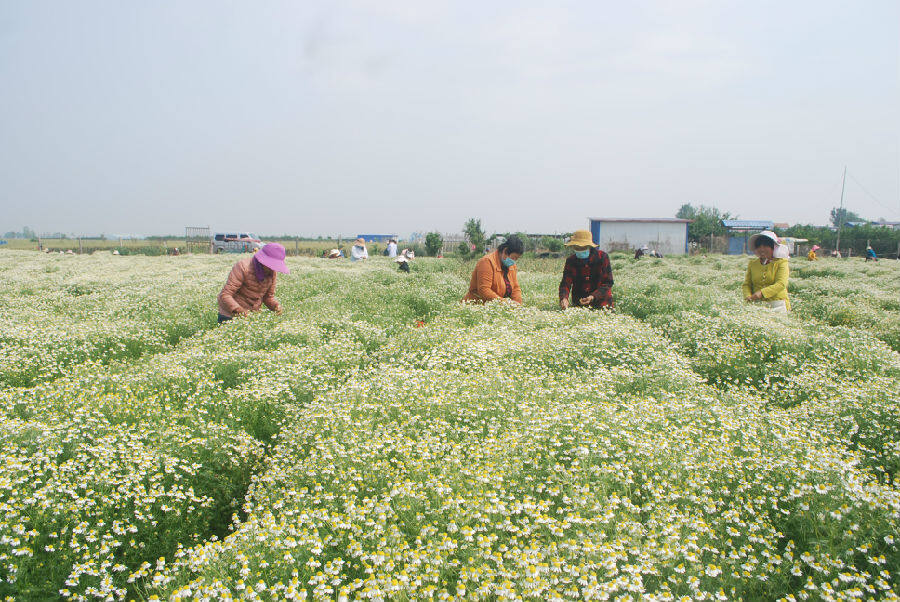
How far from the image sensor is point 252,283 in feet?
30.3

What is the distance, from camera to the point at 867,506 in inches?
125

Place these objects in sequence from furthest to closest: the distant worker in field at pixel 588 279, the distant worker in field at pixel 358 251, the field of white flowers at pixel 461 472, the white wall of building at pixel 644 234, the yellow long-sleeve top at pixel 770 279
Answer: the white wall of building at pixel 644 234 < the distant worker in field at pixel 358 251 < the distant worker in field at pixel 588 279 < the yellow long-sleeve top at pixel 770 279 < the field of white flowers at pixel 461 472

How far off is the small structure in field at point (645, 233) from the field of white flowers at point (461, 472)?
53.5m

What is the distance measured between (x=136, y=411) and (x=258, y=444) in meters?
1.28

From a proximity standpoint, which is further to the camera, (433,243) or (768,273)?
(433,243)

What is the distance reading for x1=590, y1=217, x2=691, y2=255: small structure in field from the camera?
192 feet

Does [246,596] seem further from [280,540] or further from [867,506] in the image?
[867,506]

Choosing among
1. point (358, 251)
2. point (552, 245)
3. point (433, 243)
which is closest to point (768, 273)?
point (358, 251)

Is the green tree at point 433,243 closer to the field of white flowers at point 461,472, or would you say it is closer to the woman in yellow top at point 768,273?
the woman in yellow top at point 768,273

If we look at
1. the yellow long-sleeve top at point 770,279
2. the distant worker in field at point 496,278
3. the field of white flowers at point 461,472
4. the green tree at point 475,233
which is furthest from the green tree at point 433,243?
A: the field of white flowers at point 461,472

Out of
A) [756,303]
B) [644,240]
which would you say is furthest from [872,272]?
[644,240]

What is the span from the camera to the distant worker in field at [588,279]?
32.4ft

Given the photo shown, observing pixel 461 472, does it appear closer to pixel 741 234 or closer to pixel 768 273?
pixel 768 273

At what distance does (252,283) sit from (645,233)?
56648 millimetres
